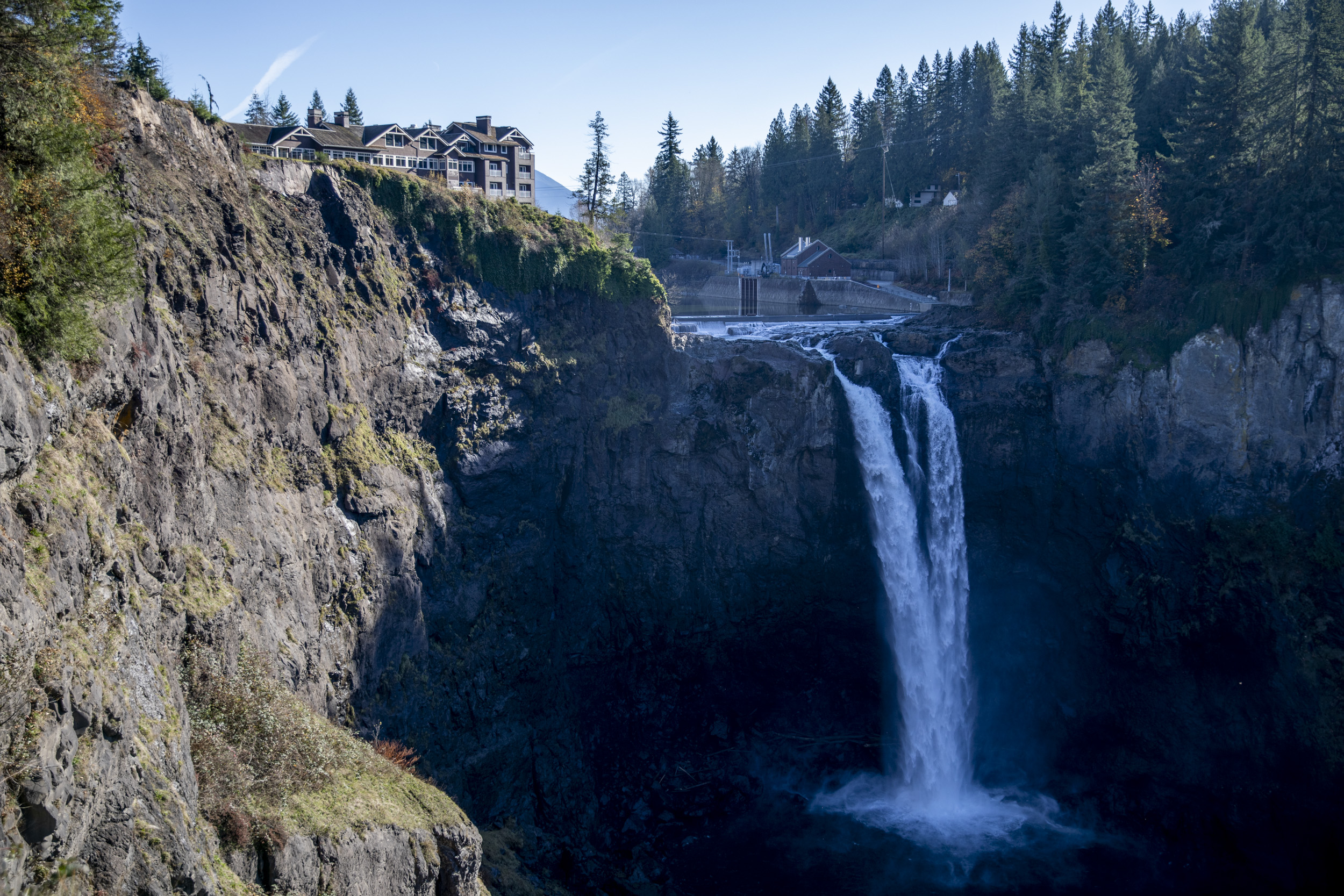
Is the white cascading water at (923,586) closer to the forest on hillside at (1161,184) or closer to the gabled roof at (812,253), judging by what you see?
the forest on hillside at (1161,184)

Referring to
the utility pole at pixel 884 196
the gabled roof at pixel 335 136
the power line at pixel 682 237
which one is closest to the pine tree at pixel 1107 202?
the gabled roof at pixel 335 136

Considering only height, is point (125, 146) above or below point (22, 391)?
above

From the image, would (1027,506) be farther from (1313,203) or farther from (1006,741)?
(1313,203)

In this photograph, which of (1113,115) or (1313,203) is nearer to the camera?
(1313,203)

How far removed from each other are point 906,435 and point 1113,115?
16.0 m

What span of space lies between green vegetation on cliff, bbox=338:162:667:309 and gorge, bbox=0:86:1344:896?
14cm

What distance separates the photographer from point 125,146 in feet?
64.2

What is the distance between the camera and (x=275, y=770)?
17250 millimetres

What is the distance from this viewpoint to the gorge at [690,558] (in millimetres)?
21000

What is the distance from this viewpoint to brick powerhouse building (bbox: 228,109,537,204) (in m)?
37.4

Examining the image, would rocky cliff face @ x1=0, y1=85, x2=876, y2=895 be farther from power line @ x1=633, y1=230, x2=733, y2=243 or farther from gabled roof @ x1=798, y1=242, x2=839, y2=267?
power line @ x1=633, y1=230, x2=733, y2=243

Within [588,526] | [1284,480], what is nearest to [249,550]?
[588,526]

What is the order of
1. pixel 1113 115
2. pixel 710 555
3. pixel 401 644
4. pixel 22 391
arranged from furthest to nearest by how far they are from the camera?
pixel 1113 115, pixel 710 555, pixel 401 644, pixel 22 391

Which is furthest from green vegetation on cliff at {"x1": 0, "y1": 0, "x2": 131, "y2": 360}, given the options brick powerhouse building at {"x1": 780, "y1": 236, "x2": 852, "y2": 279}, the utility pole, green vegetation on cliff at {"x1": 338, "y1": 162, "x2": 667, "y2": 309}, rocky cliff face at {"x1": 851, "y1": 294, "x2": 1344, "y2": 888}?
the utility pole
